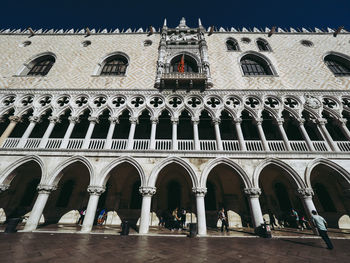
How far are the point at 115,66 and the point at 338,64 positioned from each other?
19.7 m

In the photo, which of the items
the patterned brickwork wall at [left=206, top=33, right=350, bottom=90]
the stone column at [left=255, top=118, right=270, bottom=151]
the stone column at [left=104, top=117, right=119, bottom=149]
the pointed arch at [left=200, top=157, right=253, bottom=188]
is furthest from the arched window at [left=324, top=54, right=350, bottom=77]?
the stone column at [left=104, top=117, right=119, bottom=149]

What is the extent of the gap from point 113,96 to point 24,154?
5.89 m

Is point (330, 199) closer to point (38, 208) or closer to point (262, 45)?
point (262, 45)

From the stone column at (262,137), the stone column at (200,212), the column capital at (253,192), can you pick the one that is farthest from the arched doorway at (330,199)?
the stone column at (200,212)

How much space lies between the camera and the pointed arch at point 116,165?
7.61 metres

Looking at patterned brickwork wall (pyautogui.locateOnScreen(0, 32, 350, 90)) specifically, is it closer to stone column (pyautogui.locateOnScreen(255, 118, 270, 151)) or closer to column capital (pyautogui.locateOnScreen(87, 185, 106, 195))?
stone column (pyautogui.locateOnScreen(255, 118, 270, 151))

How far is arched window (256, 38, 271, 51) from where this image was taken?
14.1 m

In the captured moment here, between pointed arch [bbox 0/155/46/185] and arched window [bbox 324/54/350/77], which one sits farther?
arched window [bbox 324/54/350/77]

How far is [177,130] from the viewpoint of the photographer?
1131 centimetres

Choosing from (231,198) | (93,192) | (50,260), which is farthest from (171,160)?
(50,260)

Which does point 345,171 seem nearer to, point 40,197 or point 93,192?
point 93,192

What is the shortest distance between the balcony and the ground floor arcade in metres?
5.41

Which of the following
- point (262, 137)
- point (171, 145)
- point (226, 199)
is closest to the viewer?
point (171, 145)

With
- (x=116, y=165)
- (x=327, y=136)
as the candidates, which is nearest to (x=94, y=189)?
(x=116, y=165)
